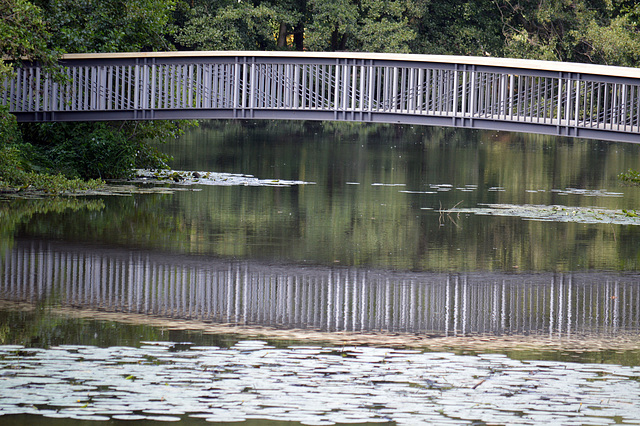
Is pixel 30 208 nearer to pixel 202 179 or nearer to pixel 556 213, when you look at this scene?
pixel 202 179

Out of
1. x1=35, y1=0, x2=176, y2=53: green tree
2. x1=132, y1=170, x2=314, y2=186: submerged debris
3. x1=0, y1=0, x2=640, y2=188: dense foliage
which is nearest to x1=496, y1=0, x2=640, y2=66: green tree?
x1=0, y1=0, x2=640, y2=188: dense foliage

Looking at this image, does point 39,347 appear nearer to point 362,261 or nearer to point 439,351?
point 439,351

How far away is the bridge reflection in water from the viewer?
11664 millimetres

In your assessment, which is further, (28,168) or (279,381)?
(28,168)

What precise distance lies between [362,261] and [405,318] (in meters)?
4.18

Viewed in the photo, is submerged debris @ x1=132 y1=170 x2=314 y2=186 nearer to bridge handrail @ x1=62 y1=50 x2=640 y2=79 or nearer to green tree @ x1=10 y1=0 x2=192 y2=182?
green tree @ x1=10 y1=0 x2=192 y2=182

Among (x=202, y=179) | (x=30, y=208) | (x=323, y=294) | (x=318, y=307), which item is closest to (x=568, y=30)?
(x=202, y=179)

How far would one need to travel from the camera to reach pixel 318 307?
12.4 meters

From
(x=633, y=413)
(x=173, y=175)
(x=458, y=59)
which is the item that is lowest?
(x=633, y=413)

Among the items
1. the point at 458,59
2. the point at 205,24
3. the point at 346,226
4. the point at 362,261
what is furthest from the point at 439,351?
the point at 205,24

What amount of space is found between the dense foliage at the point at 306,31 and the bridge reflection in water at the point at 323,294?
1203 centimetres

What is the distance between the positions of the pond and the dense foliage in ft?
7.23

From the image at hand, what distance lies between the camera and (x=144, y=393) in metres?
8.29

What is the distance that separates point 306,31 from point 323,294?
159ft
